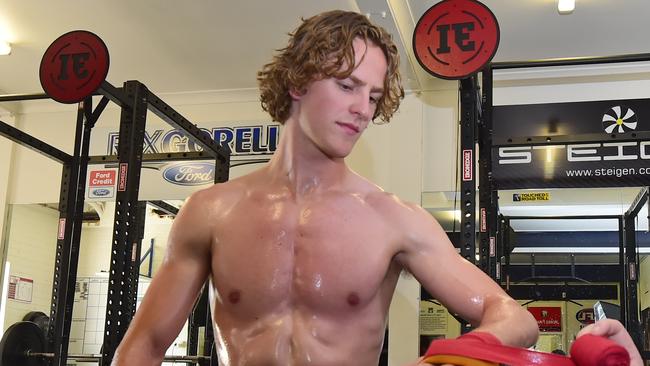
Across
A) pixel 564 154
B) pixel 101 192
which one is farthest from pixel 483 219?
pixel 101 192

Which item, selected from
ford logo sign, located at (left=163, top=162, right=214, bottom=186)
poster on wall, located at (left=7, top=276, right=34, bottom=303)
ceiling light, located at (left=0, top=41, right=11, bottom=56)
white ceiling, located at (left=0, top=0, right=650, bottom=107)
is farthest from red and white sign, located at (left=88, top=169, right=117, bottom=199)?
ceiling light, located at (left=0, top=41, right=11, bottom=56)

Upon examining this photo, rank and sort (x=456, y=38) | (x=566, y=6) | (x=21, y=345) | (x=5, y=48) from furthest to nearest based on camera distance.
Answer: (x=5, y=48) < (x=566, y=6) < (x=21, y=345) < (x=456, y=38)

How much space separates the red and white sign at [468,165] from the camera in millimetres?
3625

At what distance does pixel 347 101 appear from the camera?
1553 millimetres

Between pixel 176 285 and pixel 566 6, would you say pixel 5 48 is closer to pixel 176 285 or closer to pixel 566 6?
pixel 566 6

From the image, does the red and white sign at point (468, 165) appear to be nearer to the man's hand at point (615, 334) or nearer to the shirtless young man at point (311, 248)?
the shirtless young man at point (311, 248)

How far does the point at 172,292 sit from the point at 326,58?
58 cm

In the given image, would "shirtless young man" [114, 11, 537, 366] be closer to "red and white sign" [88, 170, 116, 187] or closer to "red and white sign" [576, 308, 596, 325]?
"red and white sign" [88, 170, 116, 187]

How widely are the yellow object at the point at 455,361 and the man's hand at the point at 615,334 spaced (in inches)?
4.2

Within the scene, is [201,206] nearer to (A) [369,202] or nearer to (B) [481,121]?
(A) [369,202]

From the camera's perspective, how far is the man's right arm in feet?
5.28

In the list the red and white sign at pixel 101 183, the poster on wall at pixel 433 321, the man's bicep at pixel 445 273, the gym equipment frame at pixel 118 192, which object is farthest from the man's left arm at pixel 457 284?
the red and white sign at pixel 101 183

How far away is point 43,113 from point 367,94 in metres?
7.27

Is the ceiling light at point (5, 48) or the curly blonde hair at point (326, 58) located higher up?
the ceiling light at point (5, 48)
